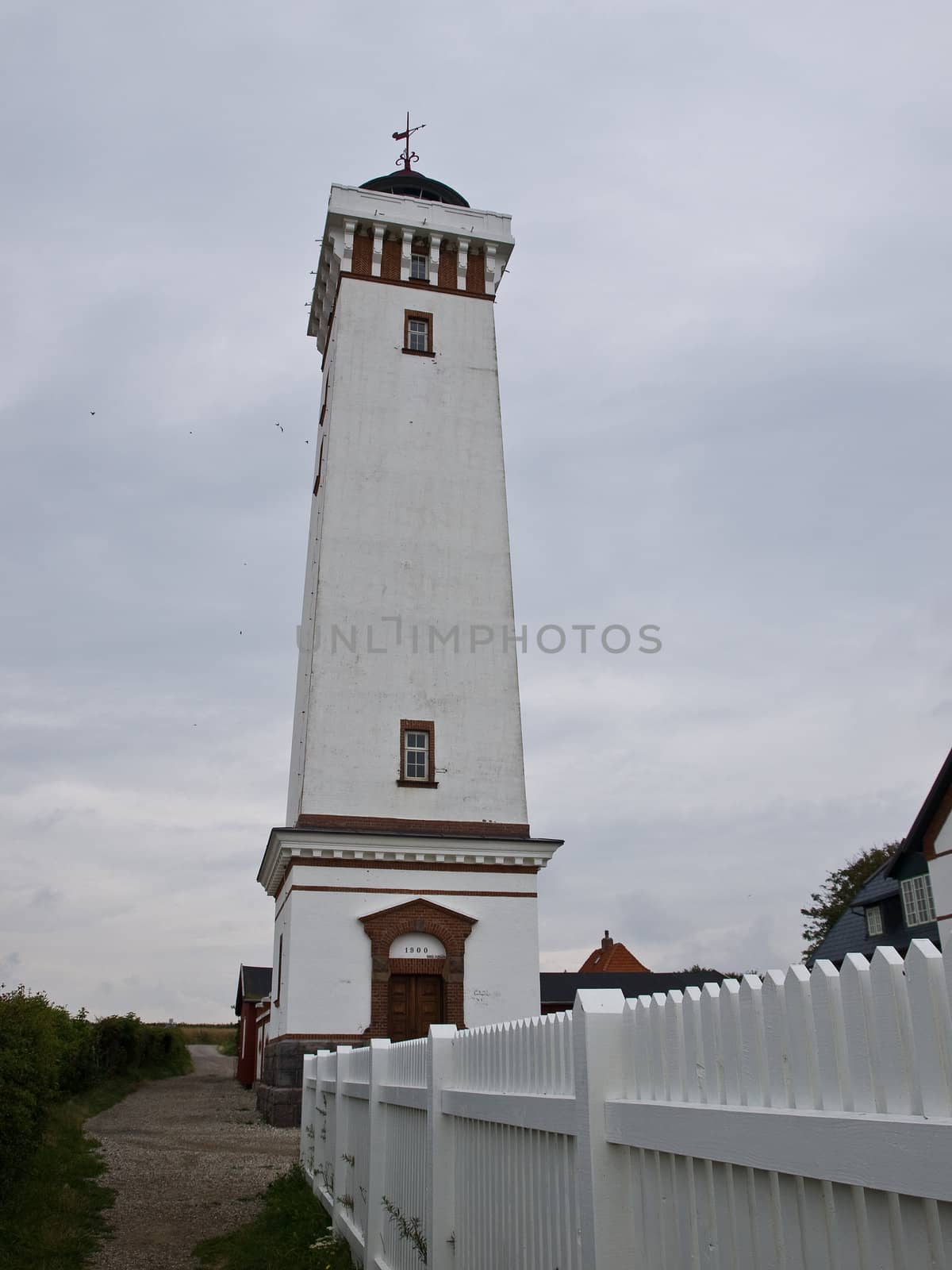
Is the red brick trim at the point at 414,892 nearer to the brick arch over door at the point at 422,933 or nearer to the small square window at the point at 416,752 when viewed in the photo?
the brick arch over door at the point at 422,933

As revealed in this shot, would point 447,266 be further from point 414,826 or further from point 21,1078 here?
point 21,1078

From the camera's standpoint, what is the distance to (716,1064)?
9.98 ft

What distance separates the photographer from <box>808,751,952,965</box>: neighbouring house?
23375 millimetres

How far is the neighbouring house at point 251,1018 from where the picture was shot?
3728 cm

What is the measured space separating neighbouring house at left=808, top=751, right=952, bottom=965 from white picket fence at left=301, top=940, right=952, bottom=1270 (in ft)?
56.0

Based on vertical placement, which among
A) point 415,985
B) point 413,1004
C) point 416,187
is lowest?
point 413,1004

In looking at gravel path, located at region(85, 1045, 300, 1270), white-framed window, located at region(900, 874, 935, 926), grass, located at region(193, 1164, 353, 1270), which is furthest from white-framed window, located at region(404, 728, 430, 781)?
white-framed window, located at region(900, 874, 935, 926)

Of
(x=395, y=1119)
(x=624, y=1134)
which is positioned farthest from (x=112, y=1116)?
(x=624, y=1134)

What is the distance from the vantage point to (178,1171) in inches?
571

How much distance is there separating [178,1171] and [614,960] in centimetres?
3711

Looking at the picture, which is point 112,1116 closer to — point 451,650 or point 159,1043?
point 451,650

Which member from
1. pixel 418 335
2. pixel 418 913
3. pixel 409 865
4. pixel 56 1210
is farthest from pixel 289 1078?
pixel 418 335

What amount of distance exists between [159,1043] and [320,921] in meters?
27.5

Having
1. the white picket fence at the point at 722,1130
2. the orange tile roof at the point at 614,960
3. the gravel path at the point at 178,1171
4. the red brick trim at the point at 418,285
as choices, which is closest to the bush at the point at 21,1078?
the gravel path at the point at 178,1171
